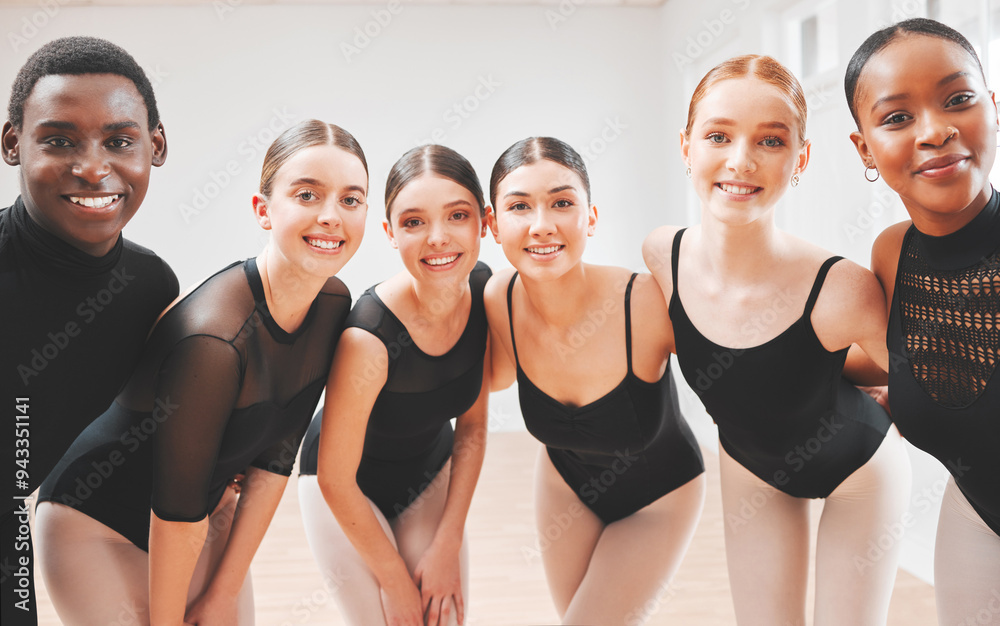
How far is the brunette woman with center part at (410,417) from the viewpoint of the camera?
1.83 meters

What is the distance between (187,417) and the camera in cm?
152

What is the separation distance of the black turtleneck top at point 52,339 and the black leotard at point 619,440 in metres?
0.99

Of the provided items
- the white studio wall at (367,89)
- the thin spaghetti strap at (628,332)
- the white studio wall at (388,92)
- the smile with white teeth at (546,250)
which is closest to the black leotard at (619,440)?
the thin spaghetti strap at (628,332)

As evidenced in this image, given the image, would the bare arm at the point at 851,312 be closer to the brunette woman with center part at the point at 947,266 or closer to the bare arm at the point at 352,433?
the brunette woman with center part at the point at 947,266

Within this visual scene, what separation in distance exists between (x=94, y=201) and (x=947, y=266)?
1.75 meters

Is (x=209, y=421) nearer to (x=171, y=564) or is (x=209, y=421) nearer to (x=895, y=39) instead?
(x=171, y=564)

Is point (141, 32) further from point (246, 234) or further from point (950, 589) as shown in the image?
point (950, 589)

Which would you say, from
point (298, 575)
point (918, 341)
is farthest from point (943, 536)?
point (298, 575)

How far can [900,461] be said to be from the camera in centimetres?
179

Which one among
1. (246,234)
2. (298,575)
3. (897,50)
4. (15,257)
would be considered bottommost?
(298,575)

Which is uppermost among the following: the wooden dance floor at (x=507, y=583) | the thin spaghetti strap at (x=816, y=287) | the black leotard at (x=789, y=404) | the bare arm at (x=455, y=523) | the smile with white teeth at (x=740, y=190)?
the smile with white teeth at (x=740, y=190)

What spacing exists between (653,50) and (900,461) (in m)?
6.22

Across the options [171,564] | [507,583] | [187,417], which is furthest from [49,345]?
[507,583]

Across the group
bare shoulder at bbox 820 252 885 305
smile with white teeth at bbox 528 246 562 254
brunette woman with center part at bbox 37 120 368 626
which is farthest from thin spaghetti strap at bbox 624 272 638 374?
brunette woman with center part at bbox 37 120 368 626
